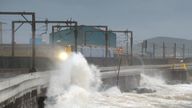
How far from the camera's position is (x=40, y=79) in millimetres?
26578

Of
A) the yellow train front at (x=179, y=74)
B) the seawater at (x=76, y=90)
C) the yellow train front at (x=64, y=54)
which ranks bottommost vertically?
the yellow train front at (x=179, y=74)

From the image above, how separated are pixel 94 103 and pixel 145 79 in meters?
29.9

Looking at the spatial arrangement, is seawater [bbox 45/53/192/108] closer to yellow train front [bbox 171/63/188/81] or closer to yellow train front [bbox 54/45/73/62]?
yellow train front [bbox 54/45/73/62]

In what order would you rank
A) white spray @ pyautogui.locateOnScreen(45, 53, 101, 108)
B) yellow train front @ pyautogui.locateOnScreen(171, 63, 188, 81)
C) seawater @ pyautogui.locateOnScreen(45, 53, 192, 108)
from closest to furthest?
white spray @ pyautogui.locateOnScreen(45, 53, 101, 108), seawater @ pyautogui.locateOnScreen(45, 53, 192, 108), yellow train front @ pyautogui.locateOnScreen(171, 63, 188, 81)

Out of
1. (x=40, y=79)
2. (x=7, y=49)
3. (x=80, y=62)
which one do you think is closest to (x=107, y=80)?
(x=80, y=62)

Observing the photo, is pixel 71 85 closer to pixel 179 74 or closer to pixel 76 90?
pixel 76 90

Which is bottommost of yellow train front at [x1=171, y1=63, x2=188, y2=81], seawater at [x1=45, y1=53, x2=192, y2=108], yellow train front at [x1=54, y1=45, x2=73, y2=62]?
yellow train front at [x1=171, y1=63, x2=188, y2=81]

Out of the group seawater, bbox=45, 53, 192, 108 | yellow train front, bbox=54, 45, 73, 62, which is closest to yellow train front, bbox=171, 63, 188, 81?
yellow train front, bbox=54, 45, 73, 62

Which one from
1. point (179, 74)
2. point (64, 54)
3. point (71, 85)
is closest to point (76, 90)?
point (71, 85)

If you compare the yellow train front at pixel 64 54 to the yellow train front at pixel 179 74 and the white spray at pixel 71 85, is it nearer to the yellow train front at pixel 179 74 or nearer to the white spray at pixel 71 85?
the white spray at pixel 71 85

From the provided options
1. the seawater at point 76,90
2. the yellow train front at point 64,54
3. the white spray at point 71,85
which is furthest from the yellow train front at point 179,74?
the white spray at point 71,85

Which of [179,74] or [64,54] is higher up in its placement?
[64,54]

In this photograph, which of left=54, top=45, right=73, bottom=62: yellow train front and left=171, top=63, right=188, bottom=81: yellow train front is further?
left=171, top=63, right=188, bottom=81: yellow train front

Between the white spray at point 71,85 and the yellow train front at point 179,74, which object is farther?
the yellow train front at point 179,74
